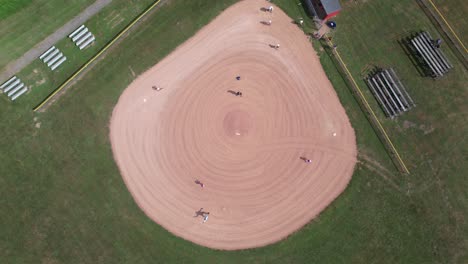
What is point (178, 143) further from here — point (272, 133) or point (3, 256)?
point (3, 256)

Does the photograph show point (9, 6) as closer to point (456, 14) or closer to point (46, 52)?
point (46, 52)

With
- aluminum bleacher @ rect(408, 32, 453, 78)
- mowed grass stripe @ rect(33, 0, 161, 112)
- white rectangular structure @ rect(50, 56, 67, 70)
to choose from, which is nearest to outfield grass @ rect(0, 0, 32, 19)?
white rectangular structure @ rect(50, 56, 67, 70)

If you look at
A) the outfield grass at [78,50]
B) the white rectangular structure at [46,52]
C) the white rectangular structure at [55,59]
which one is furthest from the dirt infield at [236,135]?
the white rectangular structure at [46,52]

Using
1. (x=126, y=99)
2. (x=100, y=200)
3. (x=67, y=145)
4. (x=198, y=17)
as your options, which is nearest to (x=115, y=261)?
(x=100, y=200)

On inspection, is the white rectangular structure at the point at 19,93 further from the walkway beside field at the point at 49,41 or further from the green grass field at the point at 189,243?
the walkway beside field at the point at 49,41

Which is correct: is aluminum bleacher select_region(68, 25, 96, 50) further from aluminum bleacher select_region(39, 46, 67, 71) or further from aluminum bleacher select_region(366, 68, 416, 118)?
aluminum bleacher select_region(366, 68, 416, 118)

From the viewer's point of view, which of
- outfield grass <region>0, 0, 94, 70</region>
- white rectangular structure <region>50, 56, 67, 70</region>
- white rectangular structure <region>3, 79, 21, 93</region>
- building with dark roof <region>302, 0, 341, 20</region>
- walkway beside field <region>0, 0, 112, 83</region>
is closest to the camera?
white rectangular structure <region>3, 79, 21, 93</region>
